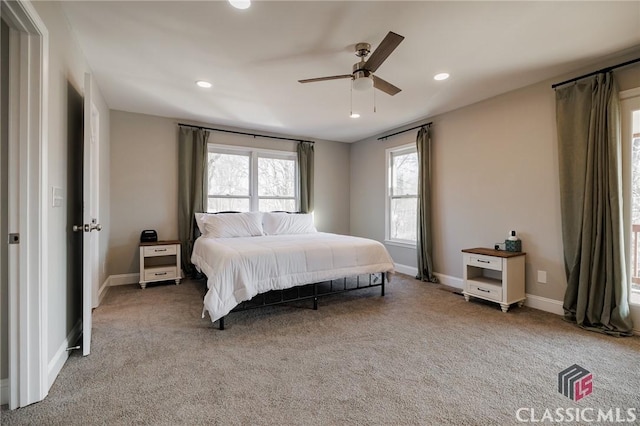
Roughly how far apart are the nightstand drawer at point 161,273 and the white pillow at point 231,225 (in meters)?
0.66

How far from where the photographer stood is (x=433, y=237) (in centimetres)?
440

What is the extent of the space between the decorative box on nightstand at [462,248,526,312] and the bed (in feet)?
3.05

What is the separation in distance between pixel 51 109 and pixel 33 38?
15.4 inches

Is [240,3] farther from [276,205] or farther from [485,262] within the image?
[276,205]

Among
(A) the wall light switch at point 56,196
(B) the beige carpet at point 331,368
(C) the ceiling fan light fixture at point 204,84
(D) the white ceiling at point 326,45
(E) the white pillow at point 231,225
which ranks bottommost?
(B) the beige carpet at point 331,368

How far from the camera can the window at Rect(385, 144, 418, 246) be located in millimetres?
4824

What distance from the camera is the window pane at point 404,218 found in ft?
15.9

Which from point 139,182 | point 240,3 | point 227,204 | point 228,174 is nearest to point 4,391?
point 240,3

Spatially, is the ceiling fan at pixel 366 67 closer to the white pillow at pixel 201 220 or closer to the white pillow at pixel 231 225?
the white pillow at pixel 231 225

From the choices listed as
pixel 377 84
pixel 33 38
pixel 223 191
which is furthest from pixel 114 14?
pixel 223 191

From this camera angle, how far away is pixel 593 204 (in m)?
2.68

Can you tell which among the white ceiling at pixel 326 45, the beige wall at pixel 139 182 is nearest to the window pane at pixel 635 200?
the white ceiling at pixel 326 45

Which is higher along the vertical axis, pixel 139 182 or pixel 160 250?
pixel 139 182

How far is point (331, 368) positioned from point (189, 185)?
3.58 m
